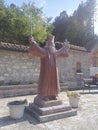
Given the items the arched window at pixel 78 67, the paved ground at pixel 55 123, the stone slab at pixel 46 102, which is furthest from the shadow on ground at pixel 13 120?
Result: the arched window at pixel 78 67

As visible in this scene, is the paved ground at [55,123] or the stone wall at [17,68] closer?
the paved ground at [55,123]

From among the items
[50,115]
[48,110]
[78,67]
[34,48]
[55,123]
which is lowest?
[55,123]

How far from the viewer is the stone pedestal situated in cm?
576

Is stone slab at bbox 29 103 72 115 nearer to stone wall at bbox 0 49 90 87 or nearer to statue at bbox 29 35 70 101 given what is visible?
statue at bbox 29 35 70 101

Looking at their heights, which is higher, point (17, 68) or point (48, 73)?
point (17, 68)

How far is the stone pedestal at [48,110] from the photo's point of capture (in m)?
5.76

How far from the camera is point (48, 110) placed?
5887 millimetres

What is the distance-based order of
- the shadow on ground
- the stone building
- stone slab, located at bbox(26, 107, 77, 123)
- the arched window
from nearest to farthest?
the shadow on ground → stone slab, located at bbox(26, 107, 77, 123) → the stone building → the arched window

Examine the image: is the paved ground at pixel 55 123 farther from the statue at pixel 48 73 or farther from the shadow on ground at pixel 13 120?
the statue at pixel 48 73

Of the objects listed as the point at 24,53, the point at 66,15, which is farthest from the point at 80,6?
the point at 24,53

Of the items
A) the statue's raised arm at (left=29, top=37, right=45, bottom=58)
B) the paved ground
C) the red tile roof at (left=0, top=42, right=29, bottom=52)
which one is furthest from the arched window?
the statue's raised arm at (left=29, top=37, right=45, bottom=58)

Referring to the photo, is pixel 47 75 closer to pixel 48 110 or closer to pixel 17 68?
pixel 48 110

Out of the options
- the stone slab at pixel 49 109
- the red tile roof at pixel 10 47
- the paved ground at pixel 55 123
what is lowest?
the paved ground at pixel 55 123

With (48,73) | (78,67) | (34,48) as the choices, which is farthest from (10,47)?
(78,67)
